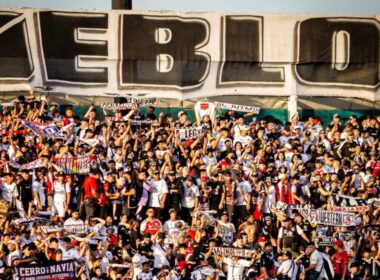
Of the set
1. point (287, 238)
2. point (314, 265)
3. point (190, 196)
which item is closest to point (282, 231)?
point (287, 238)

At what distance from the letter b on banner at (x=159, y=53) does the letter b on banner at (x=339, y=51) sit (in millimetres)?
3280

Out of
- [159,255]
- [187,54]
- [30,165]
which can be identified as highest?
[187,54]

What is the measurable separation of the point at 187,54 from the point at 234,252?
1070 centimetres

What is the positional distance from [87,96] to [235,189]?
844 cm

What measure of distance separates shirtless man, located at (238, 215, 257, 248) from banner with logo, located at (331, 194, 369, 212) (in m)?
2.27

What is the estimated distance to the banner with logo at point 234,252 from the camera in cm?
2753

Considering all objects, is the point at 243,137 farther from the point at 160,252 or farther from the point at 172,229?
the point at 160,252

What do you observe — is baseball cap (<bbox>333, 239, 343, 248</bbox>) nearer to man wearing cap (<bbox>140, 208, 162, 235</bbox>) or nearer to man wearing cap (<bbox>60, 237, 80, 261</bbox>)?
man wearing cap (<bbox>140, 208, 162, 235</bbox>)

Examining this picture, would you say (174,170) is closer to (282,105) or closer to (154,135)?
(154,135)

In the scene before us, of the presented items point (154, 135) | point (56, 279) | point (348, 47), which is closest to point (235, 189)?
point (154, 135)

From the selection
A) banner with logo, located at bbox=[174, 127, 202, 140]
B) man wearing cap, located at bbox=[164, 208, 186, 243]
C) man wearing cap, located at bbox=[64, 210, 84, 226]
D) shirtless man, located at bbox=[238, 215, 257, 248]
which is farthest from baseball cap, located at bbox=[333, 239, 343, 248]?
man wearing cap, located at bbox=[64, 210, 84, 226]

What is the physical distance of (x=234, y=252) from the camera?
90.5 feet

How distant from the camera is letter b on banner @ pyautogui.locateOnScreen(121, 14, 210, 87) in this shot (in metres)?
36.7

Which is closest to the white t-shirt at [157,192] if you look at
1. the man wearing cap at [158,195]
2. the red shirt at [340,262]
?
the man wearing cap at [158,195]
